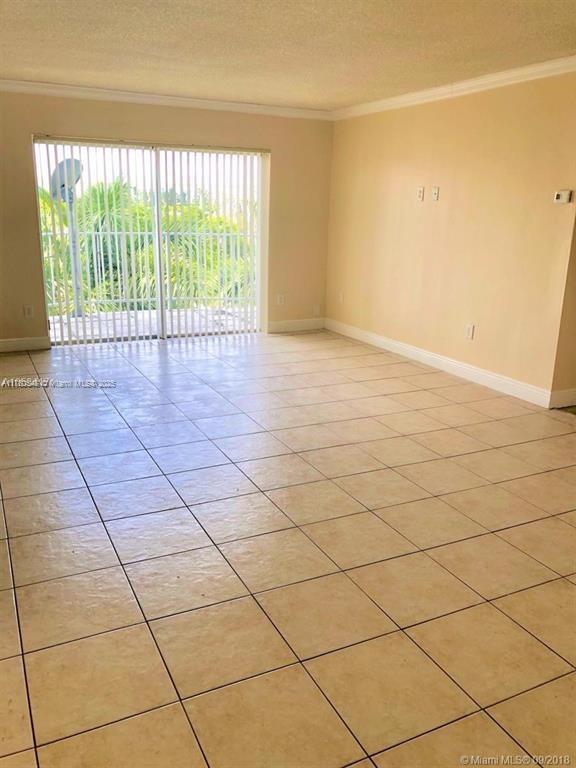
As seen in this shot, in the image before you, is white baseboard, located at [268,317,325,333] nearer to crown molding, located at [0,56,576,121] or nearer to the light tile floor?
crown molding, located at [0,56,576,121]

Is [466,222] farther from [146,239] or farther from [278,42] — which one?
[146,239]

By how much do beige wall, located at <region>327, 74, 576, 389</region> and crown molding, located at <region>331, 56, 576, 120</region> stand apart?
0.05 metres

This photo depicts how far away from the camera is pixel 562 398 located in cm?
451

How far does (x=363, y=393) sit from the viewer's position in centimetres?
477

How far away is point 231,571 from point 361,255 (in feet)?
15.3

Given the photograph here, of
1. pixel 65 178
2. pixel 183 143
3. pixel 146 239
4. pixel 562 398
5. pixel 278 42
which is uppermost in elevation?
pixel 278 42

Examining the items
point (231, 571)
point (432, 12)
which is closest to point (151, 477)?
point (231, 571)

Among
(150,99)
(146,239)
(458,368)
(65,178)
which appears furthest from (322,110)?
(458,368)

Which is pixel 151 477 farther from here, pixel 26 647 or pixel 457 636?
pixel 457 636

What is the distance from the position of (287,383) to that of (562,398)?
209 cm

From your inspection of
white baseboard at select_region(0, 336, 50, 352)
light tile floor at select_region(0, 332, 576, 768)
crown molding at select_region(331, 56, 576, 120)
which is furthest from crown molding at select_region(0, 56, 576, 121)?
light tile floor at select_region(0, 332, 576, 768)

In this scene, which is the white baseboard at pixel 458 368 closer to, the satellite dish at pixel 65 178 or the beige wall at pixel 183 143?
the beige wall at pixel 183 143

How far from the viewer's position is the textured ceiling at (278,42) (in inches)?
121

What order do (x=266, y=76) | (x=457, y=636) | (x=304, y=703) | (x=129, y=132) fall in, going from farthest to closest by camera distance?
(x=129, y=132), (x=266, y=76), (x=457, y=636), (x=304, y=703)
